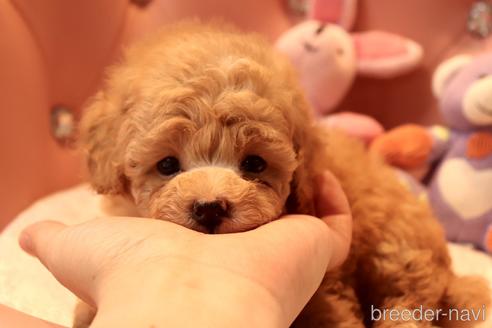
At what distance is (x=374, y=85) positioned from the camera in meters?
3.22

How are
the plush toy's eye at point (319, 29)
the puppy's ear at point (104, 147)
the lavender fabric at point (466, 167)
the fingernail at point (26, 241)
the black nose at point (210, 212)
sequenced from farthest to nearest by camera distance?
the plush toy's eye at point (319, 29) → the lavender fabric at point (466, 167) → the puppy's ear at point (104, 147) → the fingernail at point (26, 241) → the black nose at point (210, 212)

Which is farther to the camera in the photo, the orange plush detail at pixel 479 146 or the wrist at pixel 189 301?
the orange plush detail at pixel 479 146

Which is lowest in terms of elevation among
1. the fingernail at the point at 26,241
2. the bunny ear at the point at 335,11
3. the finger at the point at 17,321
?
the fingernail at the point at 26,241

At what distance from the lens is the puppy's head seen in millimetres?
1459

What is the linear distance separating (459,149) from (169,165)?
5.57 feet

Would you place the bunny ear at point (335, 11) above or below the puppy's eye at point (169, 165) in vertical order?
above

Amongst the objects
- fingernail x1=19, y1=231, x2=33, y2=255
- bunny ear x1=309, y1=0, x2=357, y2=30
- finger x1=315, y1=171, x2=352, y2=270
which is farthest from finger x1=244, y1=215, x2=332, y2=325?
bunny ear x1=309, y1=0, x2=357, y2=30

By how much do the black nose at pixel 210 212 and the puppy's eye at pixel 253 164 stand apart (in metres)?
0.21

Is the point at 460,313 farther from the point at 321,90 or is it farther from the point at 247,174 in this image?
the point at 321,90

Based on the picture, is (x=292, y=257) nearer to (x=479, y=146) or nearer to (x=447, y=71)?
(x=479, y=146)

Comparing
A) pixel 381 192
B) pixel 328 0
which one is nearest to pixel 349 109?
pixel 328 0

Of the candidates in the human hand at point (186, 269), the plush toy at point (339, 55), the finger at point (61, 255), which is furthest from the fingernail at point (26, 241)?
the plush toy at point (339, 55)

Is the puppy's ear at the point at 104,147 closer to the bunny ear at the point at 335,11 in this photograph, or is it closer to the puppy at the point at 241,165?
the puppy at the point at 241,165

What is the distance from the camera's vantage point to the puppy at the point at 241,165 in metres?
1.50
